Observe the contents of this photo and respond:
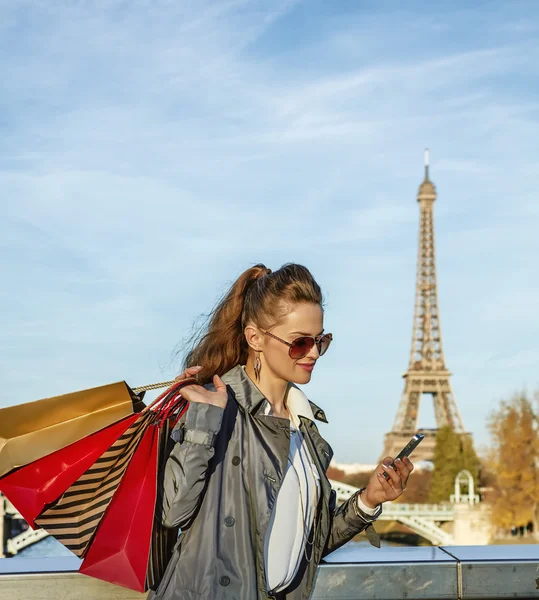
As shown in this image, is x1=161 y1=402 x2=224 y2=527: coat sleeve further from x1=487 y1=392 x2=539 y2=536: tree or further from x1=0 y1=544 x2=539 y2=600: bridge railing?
x1=487 y1=392 x2=539 y2=536: tree

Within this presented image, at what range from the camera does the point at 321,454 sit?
2660 millimetres

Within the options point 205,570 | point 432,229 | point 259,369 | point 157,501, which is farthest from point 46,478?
point 432,229

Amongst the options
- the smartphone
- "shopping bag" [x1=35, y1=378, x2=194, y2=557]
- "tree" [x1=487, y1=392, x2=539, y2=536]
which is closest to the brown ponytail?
"shopping bag" [x1=35, y1=378, x2=194, y2=557]

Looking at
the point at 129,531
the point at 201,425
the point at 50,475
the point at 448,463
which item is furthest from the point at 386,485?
the point at 448,463

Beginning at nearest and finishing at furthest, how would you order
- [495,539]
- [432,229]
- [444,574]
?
[444,574] < [495,539] < [432,229]

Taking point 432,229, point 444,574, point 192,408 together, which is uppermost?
point 432,229

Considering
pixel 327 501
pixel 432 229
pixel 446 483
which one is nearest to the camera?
pixel 327 501

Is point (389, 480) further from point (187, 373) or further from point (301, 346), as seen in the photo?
point (187, 373)

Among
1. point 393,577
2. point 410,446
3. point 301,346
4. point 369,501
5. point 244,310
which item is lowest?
point 393,577

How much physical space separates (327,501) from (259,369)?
399 millimetres

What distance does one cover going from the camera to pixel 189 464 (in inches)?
89.8

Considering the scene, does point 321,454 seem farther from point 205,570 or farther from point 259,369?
point 205,570

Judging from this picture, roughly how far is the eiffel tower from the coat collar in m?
43.3

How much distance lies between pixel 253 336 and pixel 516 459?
27223 millimetres
